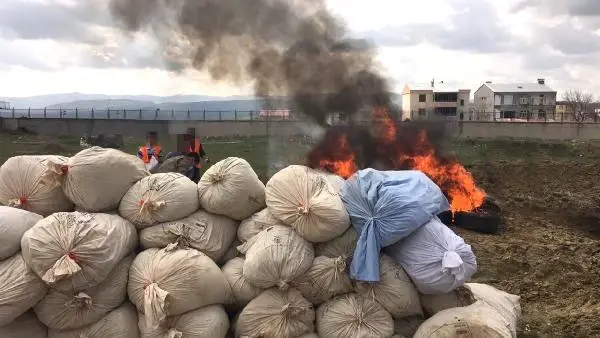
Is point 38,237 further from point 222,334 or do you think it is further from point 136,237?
point 222,334

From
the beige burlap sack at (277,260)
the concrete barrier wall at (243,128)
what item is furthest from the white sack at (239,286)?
the concrete barrier wall at (243,128)

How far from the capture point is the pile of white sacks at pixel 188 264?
374 cm

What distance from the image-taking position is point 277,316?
3875mm

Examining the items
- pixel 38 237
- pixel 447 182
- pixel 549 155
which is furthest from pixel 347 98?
pixel 549 155

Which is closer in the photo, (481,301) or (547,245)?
→ (481,301)

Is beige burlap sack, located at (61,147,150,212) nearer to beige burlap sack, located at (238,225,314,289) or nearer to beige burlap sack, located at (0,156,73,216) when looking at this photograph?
beige burlap sack, located at (0,156,73,216)

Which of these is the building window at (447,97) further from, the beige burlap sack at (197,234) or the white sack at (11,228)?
the white sack at (11,228)

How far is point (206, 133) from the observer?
26.8 metres

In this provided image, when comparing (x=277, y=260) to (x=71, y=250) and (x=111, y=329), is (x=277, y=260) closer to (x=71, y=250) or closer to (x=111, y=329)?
(x=111, y=329)

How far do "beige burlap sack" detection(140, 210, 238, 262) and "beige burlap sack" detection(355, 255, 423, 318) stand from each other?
44.2 inches

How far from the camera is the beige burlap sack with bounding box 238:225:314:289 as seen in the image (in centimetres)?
385

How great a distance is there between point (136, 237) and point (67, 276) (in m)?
0.67

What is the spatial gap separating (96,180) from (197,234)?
872 mm

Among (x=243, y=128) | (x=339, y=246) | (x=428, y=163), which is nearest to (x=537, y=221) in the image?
(x=428, y=163)
